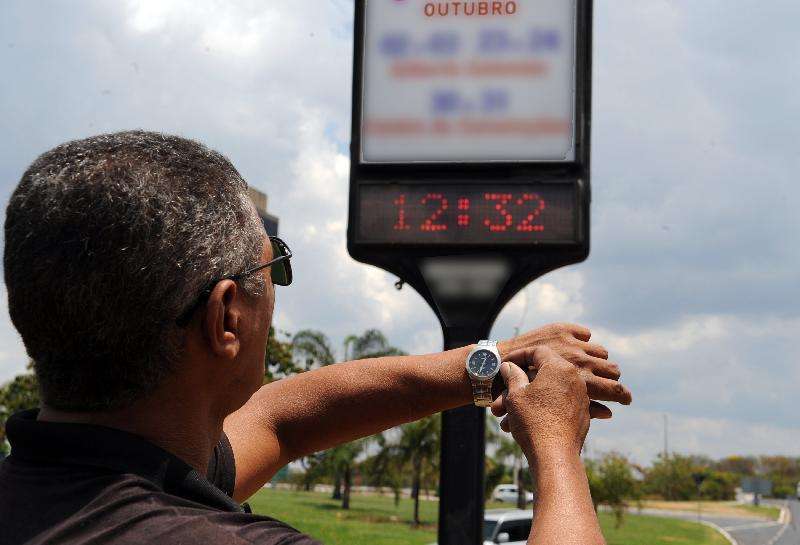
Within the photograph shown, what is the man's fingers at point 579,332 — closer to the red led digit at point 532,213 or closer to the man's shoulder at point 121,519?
the man's shoulder at point 121,519

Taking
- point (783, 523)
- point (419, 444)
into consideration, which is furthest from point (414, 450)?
point (783, 523)

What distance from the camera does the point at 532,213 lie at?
14.8ft

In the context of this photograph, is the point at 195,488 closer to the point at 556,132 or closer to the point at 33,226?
the point at 33,226

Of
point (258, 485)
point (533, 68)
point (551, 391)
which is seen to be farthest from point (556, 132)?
point (551, 391)

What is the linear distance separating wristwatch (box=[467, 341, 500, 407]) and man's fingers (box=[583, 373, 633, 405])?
0.61ft

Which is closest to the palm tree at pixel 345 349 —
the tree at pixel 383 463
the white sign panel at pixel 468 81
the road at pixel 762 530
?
the tree at pixel 383 463

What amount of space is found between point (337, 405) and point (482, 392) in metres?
0.37

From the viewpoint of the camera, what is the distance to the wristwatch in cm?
176

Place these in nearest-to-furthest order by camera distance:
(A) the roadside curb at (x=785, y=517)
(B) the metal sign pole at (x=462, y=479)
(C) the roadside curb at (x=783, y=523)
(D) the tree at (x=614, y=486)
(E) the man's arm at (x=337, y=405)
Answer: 1. (E) the man's arm at (x=337, y=405)
2. (B) the metal sign pole at (x=462, y=479)
3. (D) the tree at (x=614, y=486)
4. (C) the roadside curb at (x=783, y=523)
5. (A) the roadside curb at (x=785, y=517)

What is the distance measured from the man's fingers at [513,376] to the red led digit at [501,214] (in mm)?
2907

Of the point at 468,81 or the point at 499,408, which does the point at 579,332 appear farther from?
the point at 468,81

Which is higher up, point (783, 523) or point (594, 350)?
point (594, 350)

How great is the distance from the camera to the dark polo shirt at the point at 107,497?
113 cm

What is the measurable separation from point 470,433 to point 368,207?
121cm
